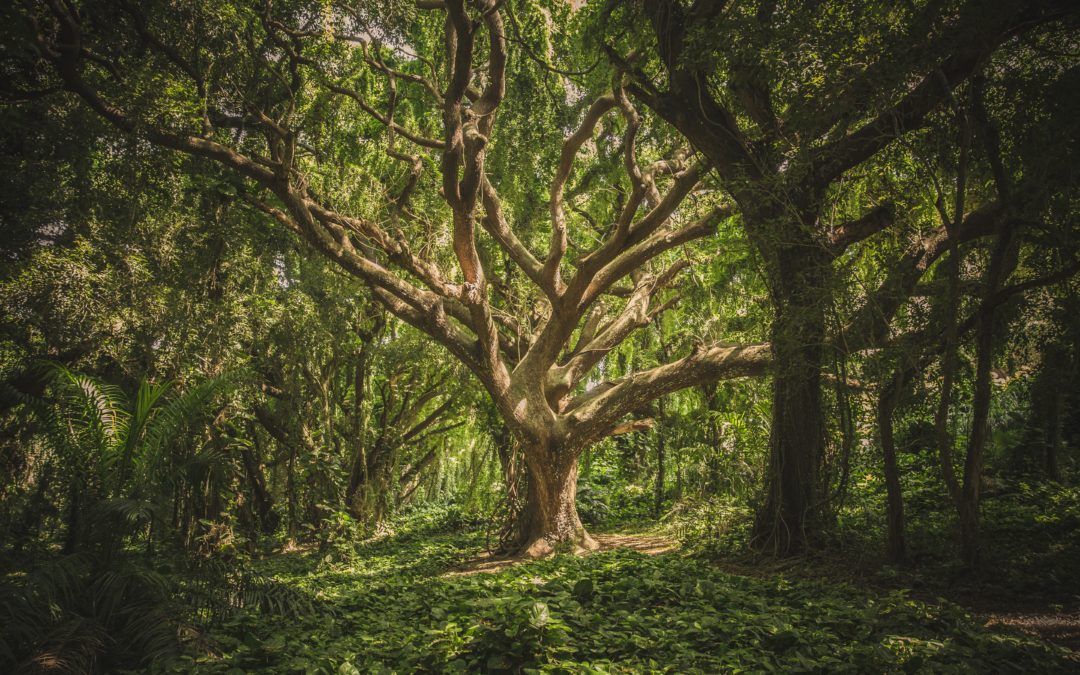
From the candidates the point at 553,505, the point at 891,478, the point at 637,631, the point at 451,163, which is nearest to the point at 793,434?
the point at 891,478

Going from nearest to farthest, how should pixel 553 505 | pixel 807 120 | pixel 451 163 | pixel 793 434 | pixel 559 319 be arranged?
pixel 807 120
pixel 793 434
pixel 451 163
pixel 559 319
pixel 553 505

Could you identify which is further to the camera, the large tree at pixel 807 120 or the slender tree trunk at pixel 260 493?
the slender tree trunk at pixel 260 493

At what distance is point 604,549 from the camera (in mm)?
8188

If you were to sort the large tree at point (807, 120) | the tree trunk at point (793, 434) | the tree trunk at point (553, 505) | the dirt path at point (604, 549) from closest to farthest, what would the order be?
1. the large tree at point (807, 120)
2. the tree trunk at point (793, 434)
3. the dirt path at point (604, 549)
4. the tree trunk at point (553, 505)

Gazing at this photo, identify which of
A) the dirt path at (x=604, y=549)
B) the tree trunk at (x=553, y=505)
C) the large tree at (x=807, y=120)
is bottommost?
the dirt path at (x=604, y=549)

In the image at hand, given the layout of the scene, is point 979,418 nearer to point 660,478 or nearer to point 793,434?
point 793,434

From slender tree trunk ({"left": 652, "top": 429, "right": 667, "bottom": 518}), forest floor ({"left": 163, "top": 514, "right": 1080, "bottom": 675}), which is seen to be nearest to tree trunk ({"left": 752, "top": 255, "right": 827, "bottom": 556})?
forest floor ({"left": 163, "top": 514, "right": 1080, "bottom": 675})

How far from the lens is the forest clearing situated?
12.3ft

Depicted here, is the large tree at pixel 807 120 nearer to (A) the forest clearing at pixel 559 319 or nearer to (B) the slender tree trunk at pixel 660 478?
(A) the forest clearing at pixel 559 319

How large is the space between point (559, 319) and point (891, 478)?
460 cm

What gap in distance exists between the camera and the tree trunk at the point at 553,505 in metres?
8.30

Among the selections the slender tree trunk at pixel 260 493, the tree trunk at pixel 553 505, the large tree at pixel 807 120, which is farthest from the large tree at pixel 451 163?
the slender tree trunk at pixel 260 493

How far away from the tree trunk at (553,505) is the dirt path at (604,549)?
28 centimetres

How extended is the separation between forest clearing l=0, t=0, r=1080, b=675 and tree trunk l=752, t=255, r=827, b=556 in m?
0.04
